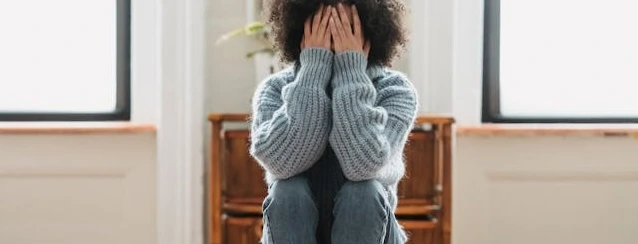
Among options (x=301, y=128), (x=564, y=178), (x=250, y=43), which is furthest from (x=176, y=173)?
(x=564, y=178)

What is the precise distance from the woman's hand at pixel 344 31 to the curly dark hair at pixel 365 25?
0.08ft

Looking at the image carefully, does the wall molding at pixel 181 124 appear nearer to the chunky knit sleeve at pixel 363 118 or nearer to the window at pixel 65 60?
the window at pixel 65 60

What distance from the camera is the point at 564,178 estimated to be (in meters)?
2.48

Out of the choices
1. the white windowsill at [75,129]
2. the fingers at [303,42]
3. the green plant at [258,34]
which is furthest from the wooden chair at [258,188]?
the fingers at [303,42]

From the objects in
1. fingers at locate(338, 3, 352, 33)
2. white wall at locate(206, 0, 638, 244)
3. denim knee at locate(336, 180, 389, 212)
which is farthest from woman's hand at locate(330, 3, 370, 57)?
white wall at locate(206, 0, 638, 244)

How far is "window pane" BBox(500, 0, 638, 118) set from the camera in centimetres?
263

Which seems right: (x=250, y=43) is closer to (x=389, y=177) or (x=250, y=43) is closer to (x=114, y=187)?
(x=114, y=187)

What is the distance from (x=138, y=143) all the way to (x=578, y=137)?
54.6 inches

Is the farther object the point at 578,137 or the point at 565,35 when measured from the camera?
the point at 565,35

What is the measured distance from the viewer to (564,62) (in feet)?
8.68

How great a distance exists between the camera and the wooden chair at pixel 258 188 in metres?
2.11

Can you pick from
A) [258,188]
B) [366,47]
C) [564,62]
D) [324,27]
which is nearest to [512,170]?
[564,62]

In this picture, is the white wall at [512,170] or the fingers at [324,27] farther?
the white wall at [512,170]

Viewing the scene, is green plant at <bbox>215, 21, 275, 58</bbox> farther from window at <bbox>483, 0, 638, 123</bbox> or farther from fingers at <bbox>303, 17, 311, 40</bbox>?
window at <bbox>483, 0, 638, 123</bbox>
